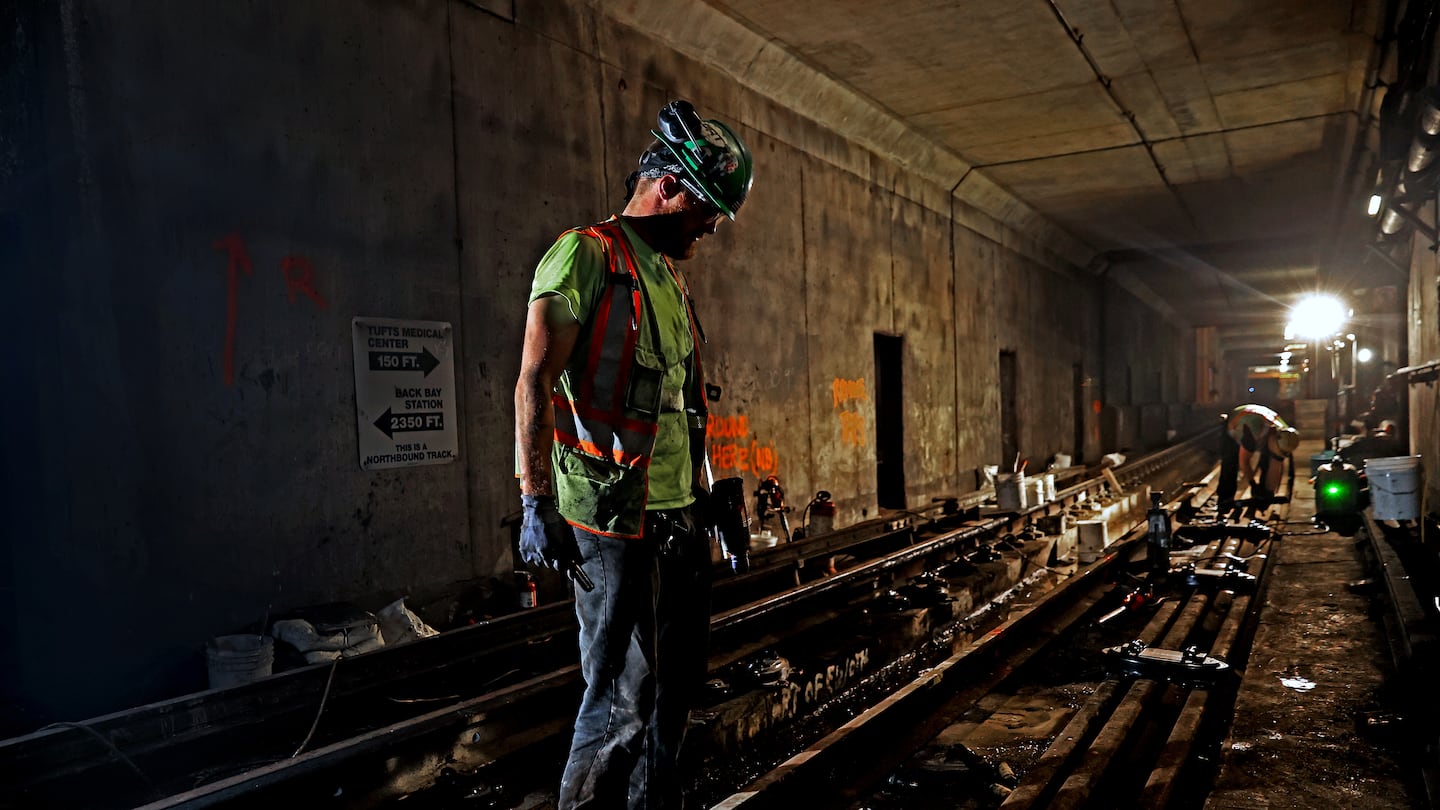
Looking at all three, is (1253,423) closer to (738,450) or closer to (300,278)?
(738,450)

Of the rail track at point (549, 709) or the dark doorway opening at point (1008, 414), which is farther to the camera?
the dark doorway opening at point (1008, 414)

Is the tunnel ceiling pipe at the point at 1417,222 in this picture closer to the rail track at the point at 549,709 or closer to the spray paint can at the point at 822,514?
the rail track at the point at 549,709

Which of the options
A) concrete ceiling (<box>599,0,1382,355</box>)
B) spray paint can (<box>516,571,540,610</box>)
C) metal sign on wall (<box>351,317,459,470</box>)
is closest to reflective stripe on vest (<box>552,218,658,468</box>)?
metal sign on wall (<box>351,317,459,470</box>)

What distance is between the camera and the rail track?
3.51 m

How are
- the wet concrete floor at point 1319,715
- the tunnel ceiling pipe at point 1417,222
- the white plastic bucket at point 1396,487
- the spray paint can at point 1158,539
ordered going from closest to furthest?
the wet concrete floor at point 1319,715
the white plastic bucket at point 1396,487
the tunnel ceiling pipe at point 1417,222
the spray paint can at point 1158,539

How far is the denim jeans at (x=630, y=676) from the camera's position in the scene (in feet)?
8.15

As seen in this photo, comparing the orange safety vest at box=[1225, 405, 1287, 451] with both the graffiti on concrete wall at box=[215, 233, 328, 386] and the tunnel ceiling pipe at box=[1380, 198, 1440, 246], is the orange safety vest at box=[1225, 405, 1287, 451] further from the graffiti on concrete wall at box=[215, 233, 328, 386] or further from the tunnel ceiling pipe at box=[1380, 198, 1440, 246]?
the graffiti on concrete wall at box=[215, 233, 328, 386]

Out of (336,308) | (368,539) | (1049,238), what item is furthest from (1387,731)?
(1049,238)

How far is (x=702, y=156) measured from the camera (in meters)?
2.66

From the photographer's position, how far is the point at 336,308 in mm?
5383

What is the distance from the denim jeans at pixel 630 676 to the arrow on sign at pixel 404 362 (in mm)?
3574

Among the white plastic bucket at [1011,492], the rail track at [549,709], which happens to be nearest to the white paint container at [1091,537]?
the white plastic bucket at [1011,492]

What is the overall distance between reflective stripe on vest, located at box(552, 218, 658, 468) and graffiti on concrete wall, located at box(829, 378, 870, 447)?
28.0 ft

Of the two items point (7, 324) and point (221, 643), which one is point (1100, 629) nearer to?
point (221, 643)
